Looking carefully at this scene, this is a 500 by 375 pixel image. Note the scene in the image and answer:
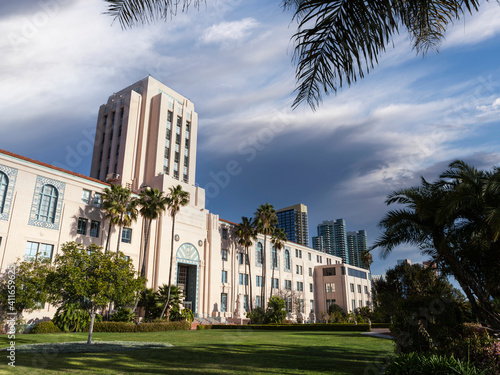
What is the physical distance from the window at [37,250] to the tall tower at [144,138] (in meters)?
19.7

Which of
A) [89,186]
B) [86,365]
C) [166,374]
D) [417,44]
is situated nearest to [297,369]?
[166,374]

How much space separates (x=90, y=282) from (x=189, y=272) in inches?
1331

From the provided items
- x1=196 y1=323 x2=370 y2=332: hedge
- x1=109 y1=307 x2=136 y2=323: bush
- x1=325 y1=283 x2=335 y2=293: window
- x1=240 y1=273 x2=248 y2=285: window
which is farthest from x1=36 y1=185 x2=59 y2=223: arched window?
x1=325 y1=283 x2=335 y2=293: window

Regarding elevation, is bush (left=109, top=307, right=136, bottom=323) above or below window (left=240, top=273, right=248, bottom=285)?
below

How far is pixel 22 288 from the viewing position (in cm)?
2794

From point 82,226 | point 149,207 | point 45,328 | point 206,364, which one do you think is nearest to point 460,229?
point 206,364

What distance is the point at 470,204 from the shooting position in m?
11.9

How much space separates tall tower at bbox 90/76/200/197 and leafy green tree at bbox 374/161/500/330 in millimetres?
42841

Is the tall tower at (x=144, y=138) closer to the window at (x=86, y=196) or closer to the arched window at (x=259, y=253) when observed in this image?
the window at (x=86, y=196)

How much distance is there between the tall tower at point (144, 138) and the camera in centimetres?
5697

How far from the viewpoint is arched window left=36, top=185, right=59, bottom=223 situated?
3462cm

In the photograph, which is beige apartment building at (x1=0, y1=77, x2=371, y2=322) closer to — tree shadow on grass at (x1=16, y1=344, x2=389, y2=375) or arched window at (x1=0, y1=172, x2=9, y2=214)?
arched window at (x1=0, y1=172, x2=9, y2=214)

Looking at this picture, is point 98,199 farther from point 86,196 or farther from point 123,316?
point 123,316

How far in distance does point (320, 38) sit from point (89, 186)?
39.6 meters
